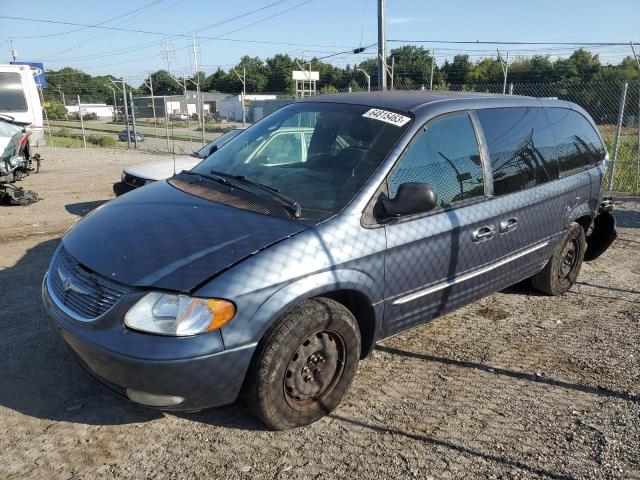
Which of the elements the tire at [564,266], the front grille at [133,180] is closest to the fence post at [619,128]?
the tire at [564,266]

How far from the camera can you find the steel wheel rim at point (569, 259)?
4.93 meters

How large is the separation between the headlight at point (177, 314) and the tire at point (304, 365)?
0.30 m

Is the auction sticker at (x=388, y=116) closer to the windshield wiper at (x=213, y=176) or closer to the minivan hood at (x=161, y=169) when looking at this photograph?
the windshield wiper at (x=213, y=176)

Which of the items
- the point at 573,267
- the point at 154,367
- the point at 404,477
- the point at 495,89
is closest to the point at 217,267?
the point at 154,367

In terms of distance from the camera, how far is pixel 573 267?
5.11 m

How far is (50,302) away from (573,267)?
14.9 ft

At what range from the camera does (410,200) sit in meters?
2.93

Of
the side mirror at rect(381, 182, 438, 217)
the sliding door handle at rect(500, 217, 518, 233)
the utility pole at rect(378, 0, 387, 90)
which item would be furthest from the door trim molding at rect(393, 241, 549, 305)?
the utility pole at rect(378, 0, 387, 90)

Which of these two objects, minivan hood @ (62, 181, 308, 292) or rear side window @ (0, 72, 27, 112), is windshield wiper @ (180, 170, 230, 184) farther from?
rear side window @ (0, 72, 27, 112)

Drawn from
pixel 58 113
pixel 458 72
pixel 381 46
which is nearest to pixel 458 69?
pixel 458 72

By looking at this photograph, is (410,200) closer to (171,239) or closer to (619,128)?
(171,239)

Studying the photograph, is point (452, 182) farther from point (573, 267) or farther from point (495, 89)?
point (495, 89)

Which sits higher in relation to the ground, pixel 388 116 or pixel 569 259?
pixel 388 116

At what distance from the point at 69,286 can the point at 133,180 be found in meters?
4.60
